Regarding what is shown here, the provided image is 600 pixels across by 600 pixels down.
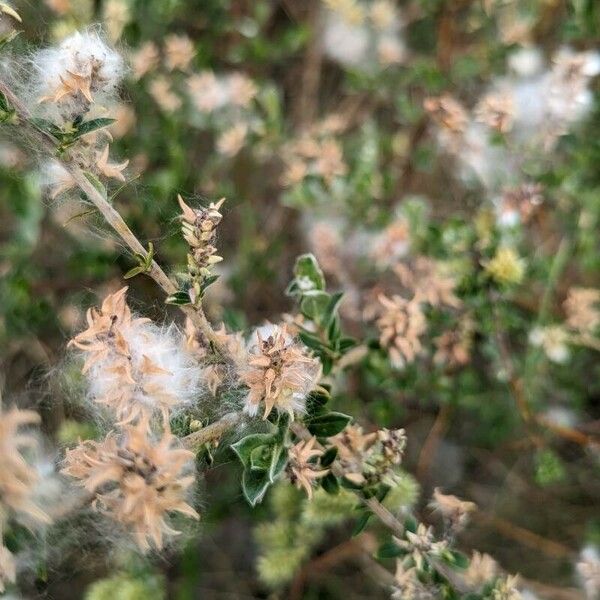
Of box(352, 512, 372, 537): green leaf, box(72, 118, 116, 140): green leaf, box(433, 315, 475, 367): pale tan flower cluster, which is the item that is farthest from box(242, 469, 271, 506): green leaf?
box(433, 315, 475, 367): pale tan flower cluster

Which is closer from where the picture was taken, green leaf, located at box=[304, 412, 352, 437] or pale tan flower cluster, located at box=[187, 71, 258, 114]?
green leaf, located at box=[304, 412, 352, 437]

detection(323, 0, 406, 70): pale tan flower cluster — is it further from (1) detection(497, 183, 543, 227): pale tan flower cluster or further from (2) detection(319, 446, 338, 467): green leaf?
(2) detection(319, 446, 338, 467): green leaf

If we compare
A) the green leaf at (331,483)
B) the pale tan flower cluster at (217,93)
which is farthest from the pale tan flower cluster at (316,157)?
the green leaf at (331,483)

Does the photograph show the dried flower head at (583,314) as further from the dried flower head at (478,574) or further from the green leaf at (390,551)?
the green leaf at (390,551)

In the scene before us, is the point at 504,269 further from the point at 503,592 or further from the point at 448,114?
the point at 503,592

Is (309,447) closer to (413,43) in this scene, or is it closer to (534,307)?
(534,307)

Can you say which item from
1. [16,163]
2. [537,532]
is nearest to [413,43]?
[16,163]

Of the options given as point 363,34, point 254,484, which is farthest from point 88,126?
point 363,34
